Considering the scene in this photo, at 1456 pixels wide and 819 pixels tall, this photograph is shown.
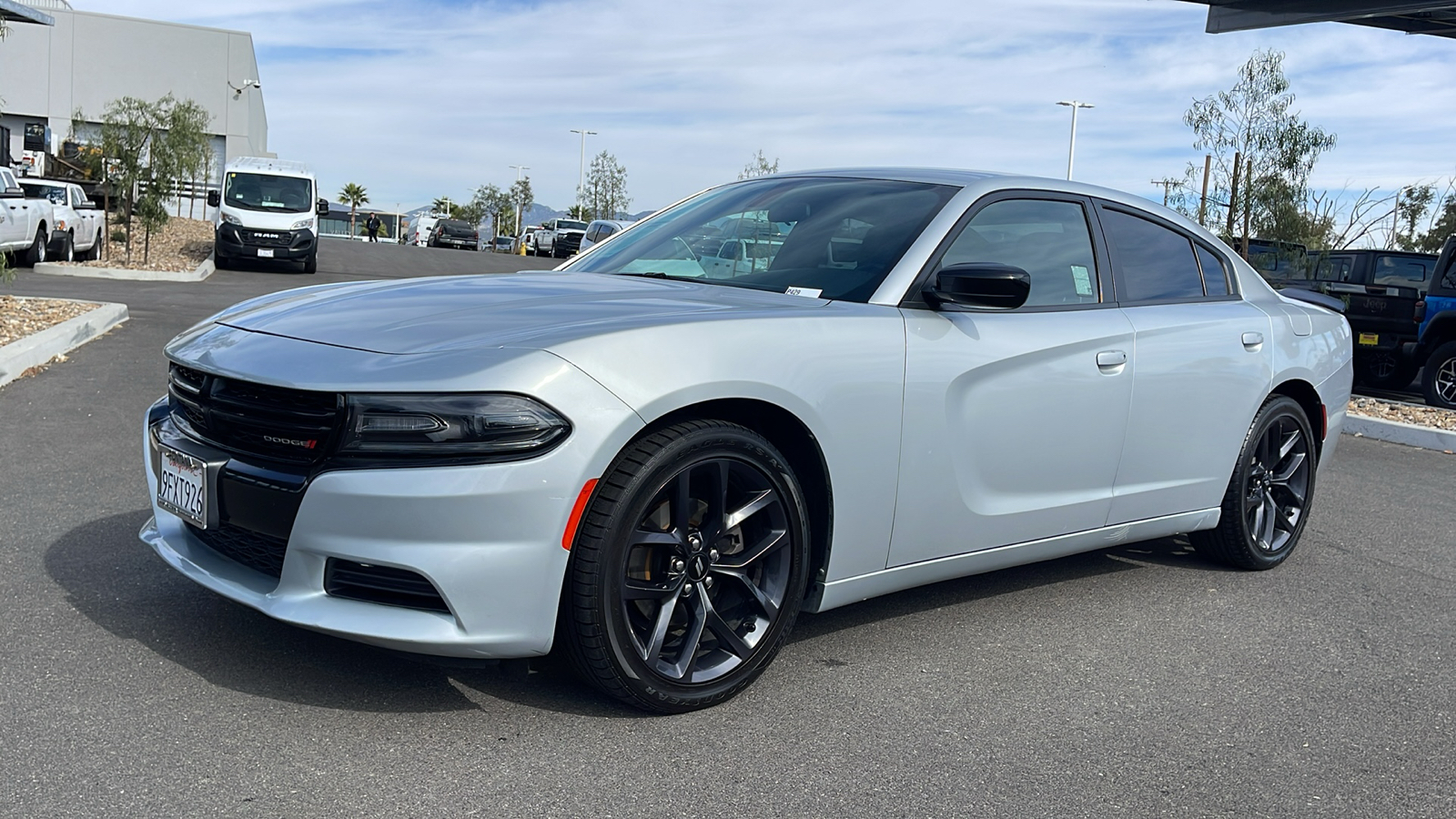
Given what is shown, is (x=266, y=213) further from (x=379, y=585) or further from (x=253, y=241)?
(x=379, y=585)

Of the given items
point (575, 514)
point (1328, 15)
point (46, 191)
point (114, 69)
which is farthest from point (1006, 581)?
point (114, 69)

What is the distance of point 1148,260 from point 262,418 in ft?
10.8

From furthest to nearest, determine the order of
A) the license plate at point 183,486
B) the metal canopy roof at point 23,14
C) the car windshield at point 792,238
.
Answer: the metal canopy roof at point 23,14 → the car windshield at point 792,238 → the license plate at point 183,486

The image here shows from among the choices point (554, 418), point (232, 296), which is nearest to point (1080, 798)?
point (554, 418)

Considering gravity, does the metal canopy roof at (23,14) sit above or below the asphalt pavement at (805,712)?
above

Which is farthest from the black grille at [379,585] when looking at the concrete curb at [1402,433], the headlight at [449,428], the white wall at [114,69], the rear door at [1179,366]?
the white wall at [114,69]

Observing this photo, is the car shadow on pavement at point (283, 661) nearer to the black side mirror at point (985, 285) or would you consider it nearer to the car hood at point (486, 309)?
the car hood at point (486, 309)

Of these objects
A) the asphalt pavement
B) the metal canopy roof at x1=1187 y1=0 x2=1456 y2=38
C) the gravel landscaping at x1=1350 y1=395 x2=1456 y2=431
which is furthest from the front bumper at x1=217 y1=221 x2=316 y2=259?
the asphalt pavement

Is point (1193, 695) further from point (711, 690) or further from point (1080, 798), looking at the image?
point (711, 690)

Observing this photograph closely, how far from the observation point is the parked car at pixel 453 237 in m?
54.4

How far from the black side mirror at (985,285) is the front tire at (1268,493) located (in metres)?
1.85

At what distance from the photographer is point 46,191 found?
21703 millimetres

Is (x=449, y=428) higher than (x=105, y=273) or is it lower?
higher

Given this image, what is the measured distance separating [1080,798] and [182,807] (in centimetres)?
204
